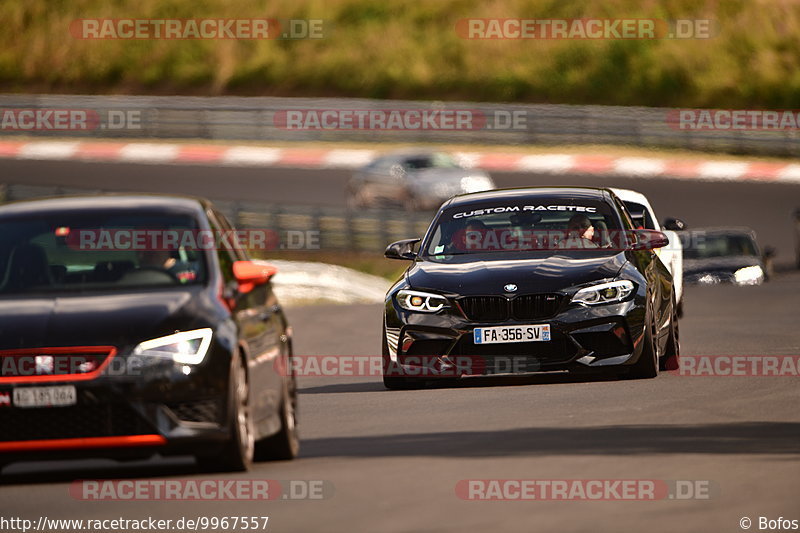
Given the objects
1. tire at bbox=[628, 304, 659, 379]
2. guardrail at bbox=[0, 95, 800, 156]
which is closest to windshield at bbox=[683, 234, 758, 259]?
guardrail at bbox=[0, 95, 800, 156]

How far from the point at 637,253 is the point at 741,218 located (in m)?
23.5

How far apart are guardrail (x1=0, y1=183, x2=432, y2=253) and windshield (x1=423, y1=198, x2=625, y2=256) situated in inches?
738

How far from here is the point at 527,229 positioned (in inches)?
565

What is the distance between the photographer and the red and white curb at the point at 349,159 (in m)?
40.1

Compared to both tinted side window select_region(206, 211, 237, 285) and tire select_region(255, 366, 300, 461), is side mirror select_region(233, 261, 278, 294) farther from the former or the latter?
tire select_region(255, 366, 300, 461)

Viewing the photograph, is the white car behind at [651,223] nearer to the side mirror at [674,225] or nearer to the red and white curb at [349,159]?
the side mirror at [674,225]

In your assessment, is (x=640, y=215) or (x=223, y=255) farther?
(x=640, y=215)

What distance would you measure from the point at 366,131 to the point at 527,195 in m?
33.7

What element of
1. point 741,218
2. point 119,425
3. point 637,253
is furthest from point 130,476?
point 741,218
